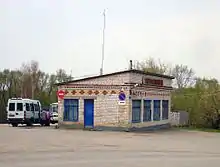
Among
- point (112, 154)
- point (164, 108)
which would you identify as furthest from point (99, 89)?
point (112, 154)

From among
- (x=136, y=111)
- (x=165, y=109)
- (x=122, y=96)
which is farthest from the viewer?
(x=165, y=109)

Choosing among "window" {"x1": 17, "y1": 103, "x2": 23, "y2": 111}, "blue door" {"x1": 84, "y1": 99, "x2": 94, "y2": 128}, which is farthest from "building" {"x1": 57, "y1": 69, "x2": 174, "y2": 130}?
"window" {"x1": 17, "y1": 103, "x2": 23, "y2": 111}

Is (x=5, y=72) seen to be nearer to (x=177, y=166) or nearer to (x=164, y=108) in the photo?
(x=164, y=108)

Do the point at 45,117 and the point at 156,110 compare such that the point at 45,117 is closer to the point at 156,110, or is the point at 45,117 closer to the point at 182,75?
the point at 156,110

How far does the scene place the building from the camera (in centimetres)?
3650

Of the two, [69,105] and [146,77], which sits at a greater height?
[146,77]

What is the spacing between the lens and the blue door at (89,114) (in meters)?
37.4

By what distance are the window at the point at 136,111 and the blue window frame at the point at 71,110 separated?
180 inches

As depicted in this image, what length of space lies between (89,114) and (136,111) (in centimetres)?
383

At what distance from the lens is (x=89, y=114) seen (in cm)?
3756

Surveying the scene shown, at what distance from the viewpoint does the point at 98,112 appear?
3716 centimetres

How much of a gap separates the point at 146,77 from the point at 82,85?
5523 mm

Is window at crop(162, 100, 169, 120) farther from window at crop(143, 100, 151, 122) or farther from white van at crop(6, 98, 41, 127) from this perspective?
white van at crop(6, 98, 41, 127)

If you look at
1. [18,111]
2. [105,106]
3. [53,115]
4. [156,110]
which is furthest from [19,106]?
[156,110]
